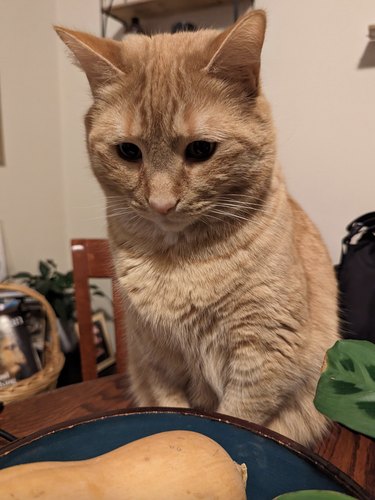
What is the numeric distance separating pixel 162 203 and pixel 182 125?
13 cm

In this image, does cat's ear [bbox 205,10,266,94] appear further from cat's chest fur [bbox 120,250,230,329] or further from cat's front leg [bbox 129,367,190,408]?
cat's front leg [bbox 129,367,190,408]

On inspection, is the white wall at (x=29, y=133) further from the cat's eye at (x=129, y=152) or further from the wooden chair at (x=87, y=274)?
the cat's eye at (x=129, y=152)

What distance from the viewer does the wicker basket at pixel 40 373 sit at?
1265 mm

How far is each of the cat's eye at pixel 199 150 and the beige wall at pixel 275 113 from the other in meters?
0.72

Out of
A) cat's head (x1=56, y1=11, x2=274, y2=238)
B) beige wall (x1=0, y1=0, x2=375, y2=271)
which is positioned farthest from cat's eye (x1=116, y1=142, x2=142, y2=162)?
beige wall (x1=0, y1=0, x2=375, y2=271)

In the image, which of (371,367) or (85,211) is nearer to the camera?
(371,367)

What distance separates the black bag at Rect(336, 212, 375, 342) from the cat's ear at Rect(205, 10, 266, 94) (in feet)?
2.04

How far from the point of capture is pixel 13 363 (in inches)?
55.7

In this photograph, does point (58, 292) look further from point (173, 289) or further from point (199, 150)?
point (199, 150)

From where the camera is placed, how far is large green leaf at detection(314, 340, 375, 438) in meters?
0.30

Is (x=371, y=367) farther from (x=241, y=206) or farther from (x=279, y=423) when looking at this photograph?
(x=279, y=423)

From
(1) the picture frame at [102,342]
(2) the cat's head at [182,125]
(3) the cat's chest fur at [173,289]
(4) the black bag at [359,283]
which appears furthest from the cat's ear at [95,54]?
(1) the picture frame at [102,342]

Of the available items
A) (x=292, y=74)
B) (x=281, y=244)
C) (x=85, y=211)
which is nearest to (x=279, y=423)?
(x=281, y=244)

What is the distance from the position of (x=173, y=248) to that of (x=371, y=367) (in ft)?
1.75
